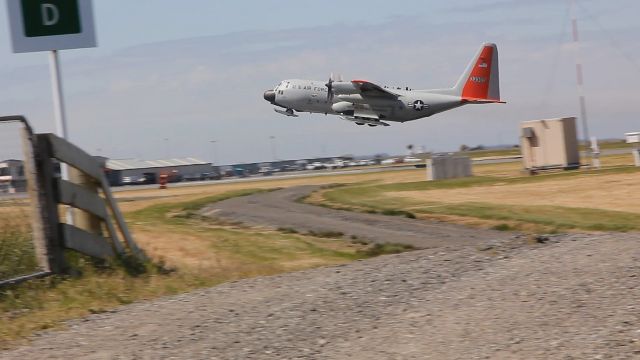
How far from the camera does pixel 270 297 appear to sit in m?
10.1

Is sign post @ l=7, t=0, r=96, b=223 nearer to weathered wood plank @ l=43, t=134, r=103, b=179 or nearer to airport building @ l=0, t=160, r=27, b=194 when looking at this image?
weathered wood plank @ l=43, t=134, r=103, b=179

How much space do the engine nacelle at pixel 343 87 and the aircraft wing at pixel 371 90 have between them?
395 millimetres

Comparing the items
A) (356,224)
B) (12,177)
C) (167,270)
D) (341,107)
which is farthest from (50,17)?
(341,107)

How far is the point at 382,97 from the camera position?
2940 inches

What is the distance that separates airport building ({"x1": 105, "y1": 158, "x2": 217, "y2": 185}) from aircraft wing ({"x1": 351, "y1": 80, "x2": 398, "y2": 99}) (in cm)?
6239

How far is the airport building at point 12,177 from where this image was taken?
11.6 meters

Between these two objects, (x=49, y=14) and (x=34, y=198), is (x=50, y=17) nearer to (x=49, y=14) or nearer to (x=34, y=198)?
(x=49, y=14)

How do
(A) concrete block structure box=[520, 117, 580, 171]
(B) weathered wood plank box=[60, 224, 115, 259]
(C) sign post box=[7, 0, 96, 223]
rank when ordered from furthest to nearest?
(A) concrete block structure box=[520, 117, 580, 171], (C) sign post box=[7, 0, 96, 223], (B) weathered wood plank box=[60, 224, 115, 259]

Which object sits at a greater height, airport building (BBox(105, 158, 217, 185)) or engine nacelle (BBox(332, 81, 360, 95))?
engine nacelle (BBox(332, 81, 360, 95))

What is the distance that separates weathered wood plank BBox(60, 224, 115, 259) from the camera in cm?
1224

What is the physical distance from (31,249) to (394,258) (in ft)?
18.1

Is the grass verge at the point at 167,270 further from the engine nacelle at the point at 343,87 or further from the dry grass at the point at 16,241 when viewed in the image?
the engine nacelle at the point at 343,87

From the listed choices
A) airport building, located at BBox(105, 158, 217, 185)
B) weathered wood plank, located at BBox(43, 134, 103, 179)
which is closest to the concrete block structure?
weathered wood plank, located at BBox(43, 134, 103, 179)

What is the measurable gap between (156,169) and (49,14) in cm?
14225
